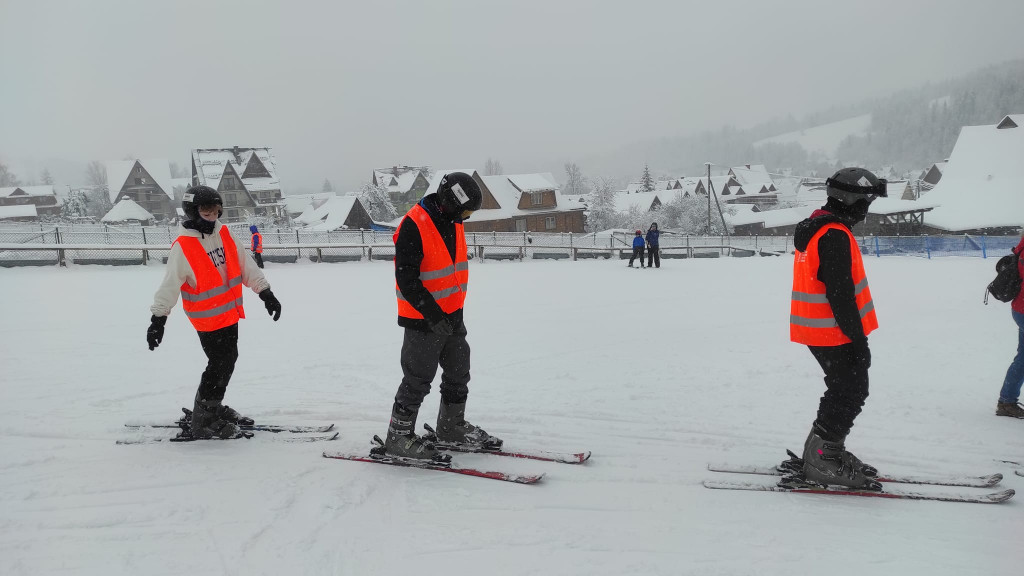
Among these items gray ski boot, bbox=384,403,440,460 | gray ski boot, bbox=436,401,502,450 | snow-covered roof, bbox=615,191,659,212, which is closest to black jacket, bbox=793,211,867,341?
gray ski boot, bbox=436,401,502,450

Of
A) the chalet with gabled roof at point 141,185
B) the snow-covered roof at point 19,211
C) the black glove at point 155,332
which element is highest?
the chalet with gabled roof at point 141,185

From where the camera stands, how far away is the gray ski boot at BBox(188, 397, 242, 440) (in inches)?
157

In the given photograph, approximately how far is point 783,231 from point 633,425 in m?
50.3

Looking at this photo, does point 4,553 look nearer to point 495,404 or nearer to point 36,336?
point 495,404

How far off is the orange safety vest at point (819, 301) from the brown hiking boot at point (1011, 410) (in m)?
2.36

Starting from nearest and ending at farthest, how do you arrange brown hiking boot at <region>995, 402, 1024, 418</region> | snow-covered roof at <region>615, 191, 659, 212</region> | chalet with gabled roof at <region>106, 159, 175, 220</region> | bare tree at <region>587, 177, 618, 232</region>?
brown hiking boot at <region>995, 402, 1024, 418</region> < chalet with gabled roof at <region>106, 159, 175, 220</region> < bare tree at <region>587, 177, 618, 232</region> < snow-covered roof at <region>615, 191, 659, 212</region>

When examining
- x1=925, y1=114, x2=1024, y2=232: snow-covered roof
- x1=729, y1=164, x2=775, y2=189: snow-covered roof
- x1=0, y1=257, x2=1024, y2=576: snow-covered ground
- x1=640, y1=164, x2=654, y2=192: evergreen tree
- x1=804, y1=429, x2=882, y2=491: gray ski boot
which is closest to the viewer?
x1=0, y1=257, x2=1024, y2=576: snow-covered ground

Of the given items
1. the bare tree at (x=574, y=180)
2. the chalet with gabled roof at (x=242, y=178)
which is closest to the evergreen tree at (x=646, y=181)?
the bare tree at (x=574, y=180)

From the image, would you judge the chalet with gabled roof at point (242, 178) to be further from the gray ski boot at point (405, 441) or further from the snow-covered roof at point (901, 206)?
the snow-covered roof at point (901, 206)

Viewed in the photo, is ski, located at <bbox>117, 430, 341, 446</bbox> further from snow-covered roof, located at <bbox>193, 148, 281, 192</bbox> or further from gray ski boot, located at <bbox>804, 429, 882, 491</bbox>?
snow-covered roof, located at <bbox>193, 148, 281, 192</bbox>

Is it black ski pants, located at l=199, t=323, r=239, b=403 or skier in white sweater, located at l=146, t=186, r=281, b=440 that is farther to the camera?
black ski pants, located at l=199, t=323, r=239, b=403

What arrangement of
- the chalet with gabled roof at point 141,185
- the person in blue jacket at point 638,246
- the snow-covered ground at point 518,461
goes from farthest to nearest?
the chalet with gabled roof at point 141,185
the person in blue jacket at point 638,246
the snow-covered ground at point 518,461

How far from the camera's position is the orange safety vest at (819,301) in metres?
3.00

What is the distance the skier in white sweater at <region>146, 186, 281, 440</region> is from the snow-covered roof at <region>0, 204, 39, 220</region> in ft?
91.1
